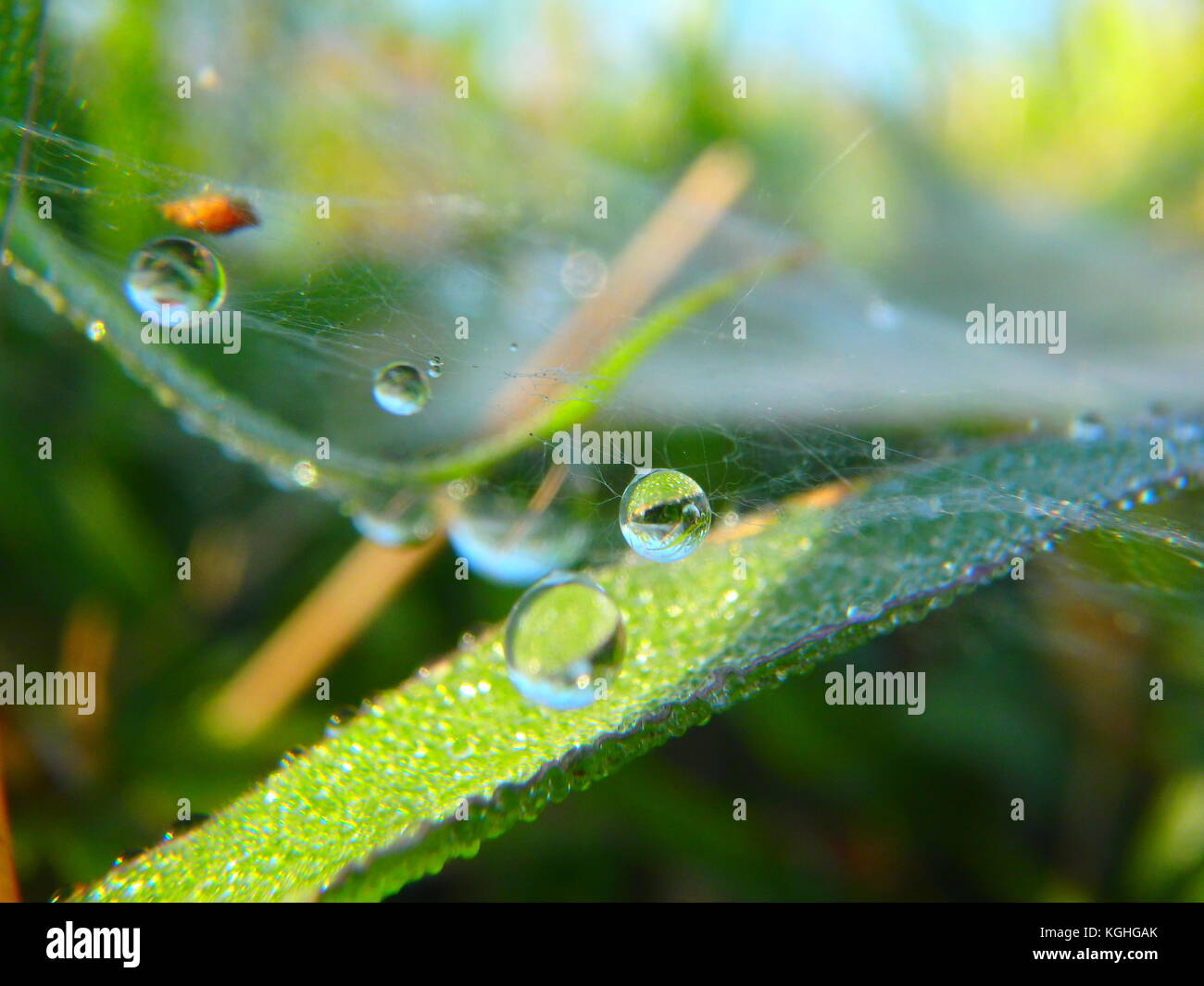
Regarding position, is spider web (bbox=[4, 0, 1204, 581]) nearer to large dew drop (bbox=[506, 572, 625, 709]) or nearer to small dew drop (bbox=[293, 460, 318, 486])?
small dew drop (bbox=[293, 460, 318, 486])

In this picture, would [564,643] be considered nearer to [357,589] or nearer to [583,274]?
[357,589]

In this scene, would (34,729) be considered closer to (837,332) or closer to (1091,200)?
(837,332)

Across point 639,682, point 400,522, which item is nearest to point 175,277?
point 400,522

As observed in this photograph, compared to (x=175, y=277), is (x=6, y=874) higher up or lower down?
lower down
